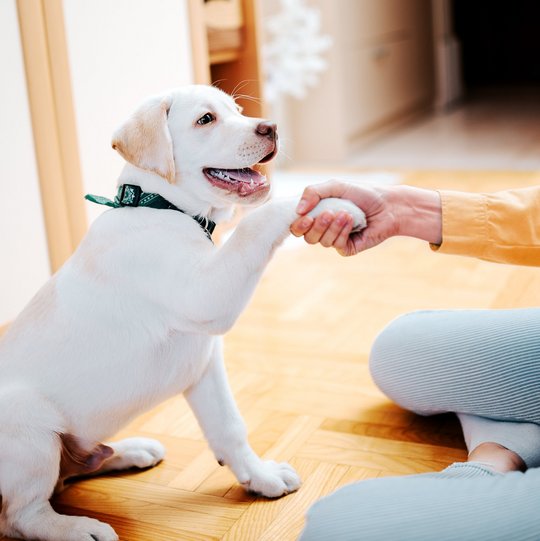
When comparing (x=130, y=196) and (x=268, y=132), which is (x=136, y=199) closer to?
(x=130, y=196)

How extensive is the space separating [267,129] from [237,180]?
0.29 feet

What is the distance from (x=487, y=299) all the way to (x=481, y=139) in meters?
2.42

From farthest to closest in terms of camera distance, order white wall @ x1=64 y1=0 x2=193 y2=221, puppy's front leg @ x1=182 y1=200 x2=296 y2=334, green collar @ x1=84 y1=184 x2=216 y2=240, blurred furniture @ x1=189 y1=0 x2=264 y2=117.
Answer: blurred furniture @ x1=189 y1=0 x2=264 y2=117, white wall @ x1=64 y1=0 x2=193 y2=221, green collar @ x1=84 y1=184 x2=216 y2=240, puppy's front leg @ x1=182 y1=200 x2=296 y2=334

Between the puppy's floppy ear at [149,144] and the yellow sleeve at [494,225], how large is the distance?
474mm

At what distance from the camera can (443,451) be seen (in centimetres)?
142

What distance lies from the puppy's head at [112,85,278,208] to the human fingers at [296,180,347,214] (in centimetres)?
8

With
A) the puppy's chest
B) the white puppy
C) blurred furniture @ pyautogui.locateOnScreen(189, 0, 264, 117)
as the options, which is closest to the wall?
blurred furniture @ pyautogui.locateOnScreen(189, 0, 264, 117)

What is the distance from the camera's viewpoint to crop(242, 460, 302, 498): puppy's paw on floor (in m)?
1.29

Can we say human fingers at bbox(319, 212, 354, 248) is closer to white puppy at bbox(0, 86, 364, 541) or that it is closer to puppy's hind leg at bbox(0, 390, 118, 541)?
white puppy at bbox(0, 86, 364, 541)

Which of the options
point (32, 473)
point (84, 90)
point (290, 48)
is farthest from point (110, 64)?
point (290, 48)

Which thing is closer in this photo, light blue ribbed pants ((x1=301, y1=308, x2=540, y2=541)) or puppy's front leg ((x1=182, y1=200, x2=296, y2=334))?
light blue ribbed pants ((x1=301, y1=308, x2=540, y2=541))

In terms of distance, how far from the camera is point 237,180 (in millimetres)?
1230

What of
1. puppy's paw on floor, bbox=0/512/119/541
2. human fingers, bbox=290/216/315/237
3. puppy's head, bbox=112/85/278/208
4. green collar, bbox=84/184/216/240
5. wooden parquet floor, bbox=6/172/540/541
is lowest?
wooden parquet floor, bbox=6/172/540/541

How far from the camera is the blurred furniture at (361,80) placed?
4.12 meters
